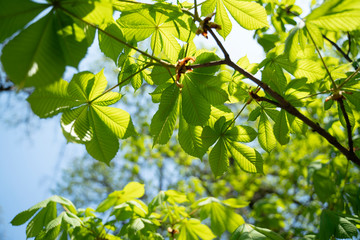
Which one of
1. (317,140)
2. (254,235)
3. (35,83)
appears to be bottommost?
(317,140)

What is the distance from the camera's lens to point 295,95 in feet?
4.48

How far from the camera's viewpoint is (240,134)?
1282 millimetres

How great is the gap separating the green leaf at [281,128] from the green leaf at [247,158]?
16cm

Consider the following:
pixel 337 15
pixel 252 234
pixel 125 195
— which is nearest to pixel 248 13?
pixel 337 15

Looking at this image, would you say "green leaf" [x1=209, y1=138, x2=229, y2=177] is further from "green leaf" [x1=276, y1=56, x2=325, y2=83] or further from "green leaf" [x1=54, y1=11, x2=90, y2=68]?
"green leaf" [x1=54, y1=11, x2=90, y2=68]

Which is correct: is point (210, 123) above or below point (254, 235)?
above

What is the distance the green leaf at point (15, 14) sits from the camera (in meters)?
0.74

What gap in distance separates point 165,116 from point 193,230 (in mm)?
1138

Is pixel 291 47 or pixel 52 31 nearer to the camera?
pixel 52 31

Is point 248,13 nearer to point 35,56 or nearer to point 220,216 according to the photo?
point 35,56

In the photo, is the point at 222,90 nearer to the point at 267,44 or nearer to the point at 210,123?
the point at 210,123

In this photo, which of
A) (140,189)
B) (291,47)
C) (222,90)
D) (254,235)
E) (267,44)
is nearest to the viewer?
(291,47)

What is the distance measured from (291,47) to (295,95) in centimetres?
42

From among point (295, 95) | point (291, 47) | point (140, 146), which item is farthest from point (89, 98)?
point (140, 146)
